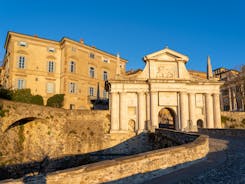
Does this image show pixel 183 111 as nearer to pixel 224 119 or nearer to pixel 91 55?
pixel 224 119

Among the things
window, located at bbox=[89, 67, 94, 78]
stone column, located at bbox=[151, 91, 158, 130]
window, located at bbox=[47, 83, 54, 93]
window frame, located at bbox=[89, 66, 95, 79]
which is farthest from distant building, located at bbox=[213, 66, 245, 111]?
window, located at bbox=[47, 83, 54, 93]

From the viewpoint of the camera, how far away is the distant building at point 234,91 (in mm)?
29078

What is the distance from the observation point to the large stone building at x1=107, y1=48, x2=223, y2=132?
829 inches

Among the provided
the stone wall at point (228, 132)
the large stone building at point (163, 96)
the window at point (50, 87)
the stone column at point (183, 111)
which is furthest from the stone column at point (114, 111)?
the window at point (50, 87)

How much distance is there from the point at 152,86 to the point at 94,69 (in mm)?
13818

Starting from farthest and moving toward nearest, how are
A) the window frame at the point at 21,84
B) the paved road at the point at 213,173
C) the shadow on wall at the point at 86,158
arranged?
the window frame at the point at 21,84 < the shadow on wall at the point at 86,158 < the paved road at the point at 213,173

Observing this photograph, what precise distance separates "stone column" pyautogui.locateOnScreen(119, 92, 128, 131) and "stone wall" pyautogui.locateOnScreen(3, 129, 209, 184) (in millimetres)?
13262

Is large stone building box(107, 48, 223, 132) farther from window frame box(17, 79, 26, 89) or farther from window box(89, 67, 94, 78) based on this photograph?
window frame box(17, 79, 26, 89)

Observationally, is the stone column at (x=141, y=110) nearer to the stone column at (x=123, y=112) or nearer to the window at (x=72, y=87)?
the stone column at (x=123, y=112)

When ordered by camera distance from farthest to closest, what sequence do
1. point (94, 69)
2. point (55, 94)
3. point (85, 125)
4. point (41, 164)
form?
point (94, 69)
point (55, 94)
point (85, 125)
point (41, 164)

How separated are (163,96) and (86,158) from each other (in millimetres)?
11117

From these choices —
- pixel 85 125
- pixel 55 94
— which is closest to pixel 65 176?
pixel 85 125

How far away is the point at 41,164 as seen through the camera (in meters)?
16.7

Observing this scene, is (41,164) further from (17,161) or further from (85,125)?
(85,125)
